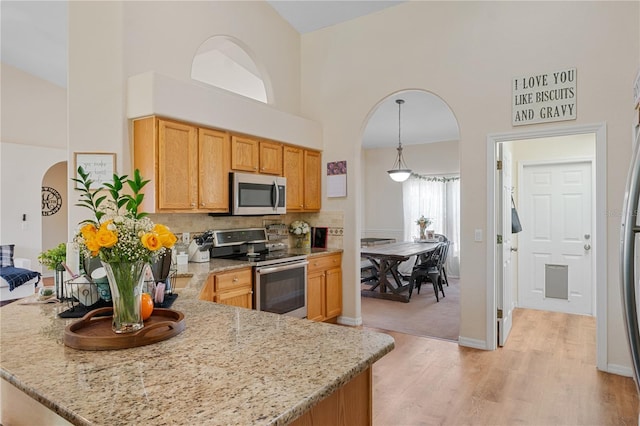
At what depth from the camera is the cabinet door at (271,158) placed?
400 centimetres

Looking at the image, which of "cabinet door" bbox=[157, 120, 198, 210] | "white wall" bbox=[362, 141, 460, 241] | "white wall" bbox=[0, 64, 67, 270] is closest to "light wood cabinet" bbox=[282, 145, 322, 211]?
"cabinet door" bbox=[157, 120, 198, 210]

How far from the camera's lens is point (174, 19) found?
3.51m

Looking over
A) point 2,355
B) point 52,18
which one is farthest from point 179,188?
point 52,18

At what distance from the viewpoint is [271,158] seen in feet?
13.5

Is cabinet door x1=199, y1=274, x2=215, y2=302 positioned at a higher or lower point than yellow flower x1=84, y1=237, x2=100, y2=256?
lower

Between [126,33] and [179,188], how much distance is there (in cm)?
130

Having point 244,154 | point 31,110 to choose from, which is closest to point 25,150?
point 31,110

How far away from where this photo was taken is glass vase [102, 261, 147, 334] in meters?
1.31

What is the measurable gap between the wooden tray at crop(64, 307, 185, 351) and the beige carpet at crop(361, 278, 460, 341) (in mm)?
3214

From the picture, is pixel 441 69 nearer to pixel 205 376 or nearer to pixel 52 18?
pixel 205 376

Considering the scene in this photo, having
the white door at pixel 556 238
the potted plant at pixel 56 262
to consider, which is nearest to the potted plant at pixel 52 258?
the potted plant at pixel 56 262

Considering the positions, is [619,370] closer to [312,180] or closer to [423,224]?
[312,180]

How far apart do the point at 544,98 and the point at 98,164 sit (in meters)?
3.74

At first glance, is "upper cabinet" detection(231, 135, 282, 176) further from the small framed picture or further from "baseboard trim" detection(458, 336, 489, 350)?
"baseboard trim" detection(458, 336, 489, 350)
